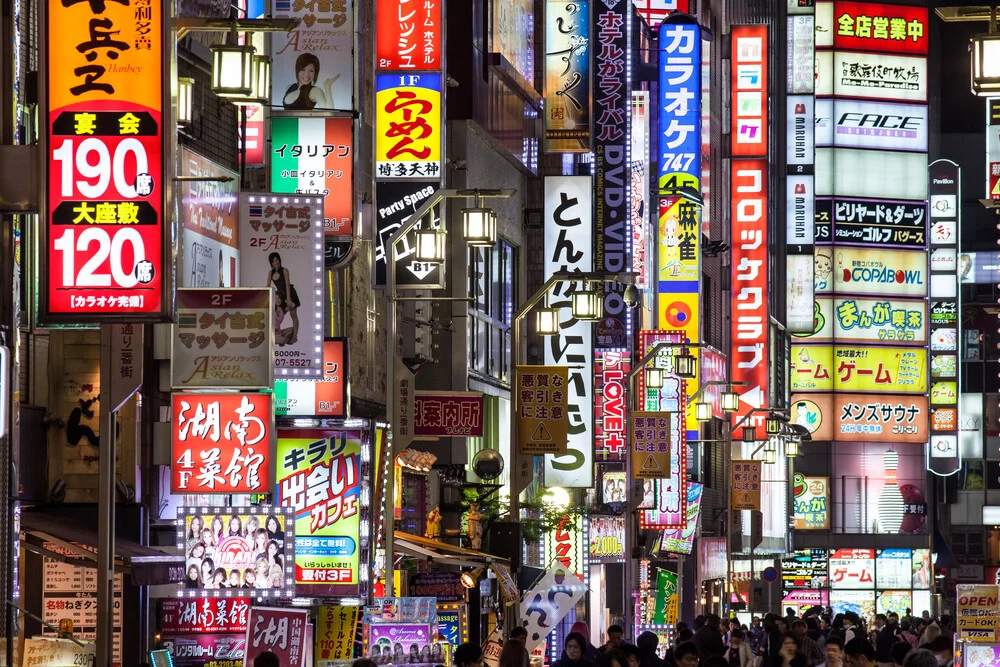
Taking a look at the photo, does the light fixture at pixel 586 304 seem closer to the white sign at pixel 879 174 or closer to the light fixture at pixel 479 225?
the light fixture at pixel 479 225

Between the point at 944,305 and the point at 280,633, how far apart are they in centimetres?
6973

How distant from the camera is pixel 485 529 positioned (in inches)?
1419

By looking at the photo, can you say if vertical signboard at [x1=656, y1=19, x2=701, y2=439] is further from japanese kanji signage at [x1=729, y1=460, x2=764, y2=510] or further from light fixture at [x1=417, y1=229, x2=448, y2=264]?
light fixture at [x1=417, y1=229, x2=448, y2=264]

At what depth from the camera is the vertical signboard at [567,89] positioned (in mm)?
40281

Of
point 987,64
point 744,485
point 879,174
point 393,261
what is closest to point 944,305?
point 879,174

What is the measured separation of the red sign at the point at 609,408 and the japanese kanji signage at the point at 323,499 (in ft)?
64.8

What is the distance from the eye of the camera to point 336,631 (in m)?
22.0

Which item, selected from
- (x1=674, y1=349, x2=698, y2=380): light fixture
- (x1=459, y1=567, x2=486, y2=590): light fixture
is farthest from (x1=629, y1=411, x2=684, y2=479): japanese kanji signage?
(x1=459, y1=567, x2=486, y2=590): light fixture

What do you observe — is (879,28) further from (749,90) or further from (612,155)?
(612,155)

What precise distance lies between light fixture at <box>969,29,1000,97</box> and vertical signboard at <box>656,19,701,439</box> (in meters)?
32.6

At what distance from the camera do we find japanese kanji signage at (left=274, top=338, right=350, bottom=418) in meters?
23.6

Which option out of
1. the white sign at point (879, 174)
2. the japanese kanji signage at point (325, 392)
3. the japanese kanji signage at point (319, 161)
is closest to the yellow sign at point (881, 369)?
the white sign at point (879, 174)

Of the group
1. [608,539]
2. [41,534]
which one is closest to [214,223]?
[41,534]

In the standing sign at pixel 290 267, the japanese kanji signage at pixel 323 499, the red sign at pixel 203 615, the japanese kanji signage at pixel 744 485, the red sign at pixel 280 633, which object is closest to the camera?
the red sign at pixel 280 633
